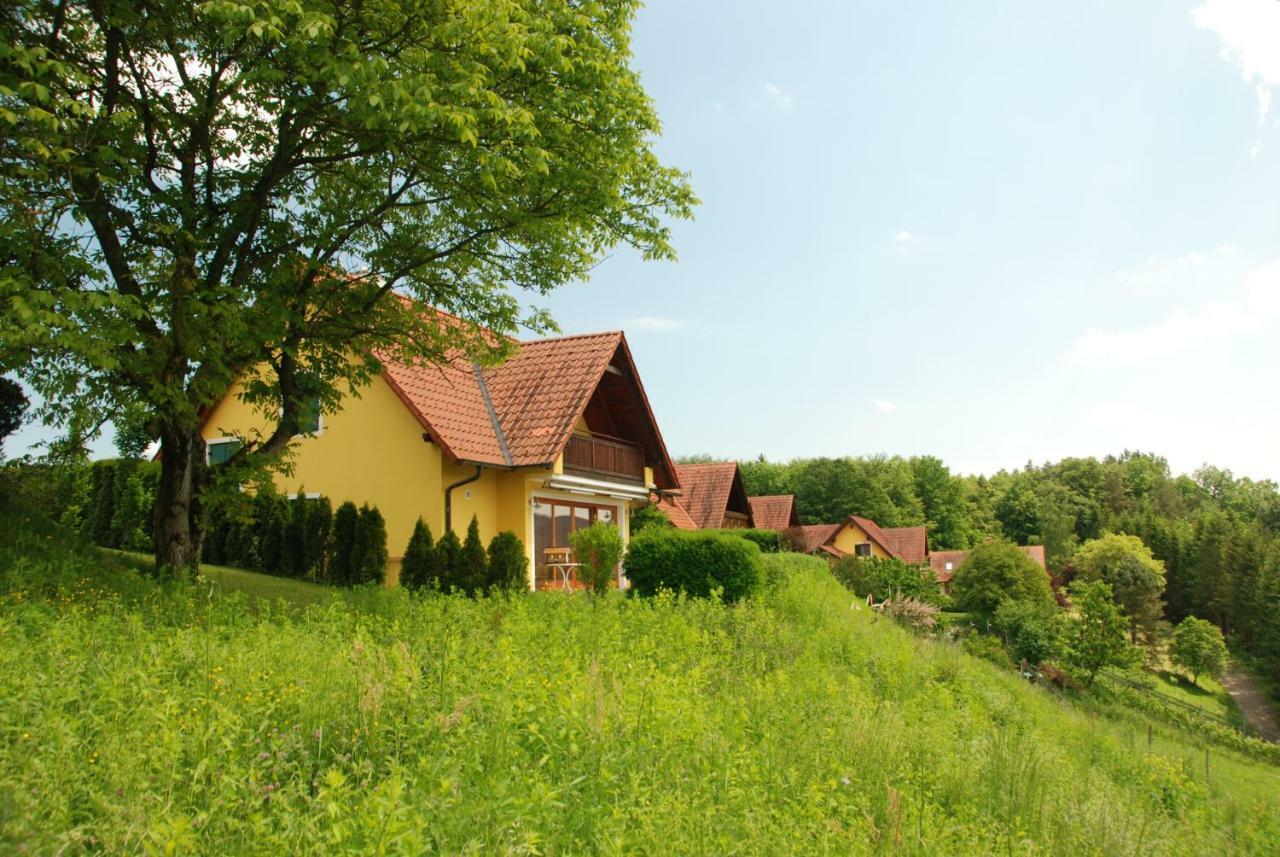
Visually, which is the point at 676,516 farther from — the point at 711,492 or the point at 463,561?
the point at 463,561

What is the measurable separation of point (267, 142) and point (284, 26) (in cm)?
363

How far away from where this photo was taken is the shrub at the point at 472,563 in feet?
61.3

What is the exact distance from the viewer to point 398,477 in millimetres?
20438

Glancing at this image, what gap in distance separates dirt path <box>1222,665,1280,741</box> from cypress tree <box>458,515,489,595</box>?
124 feet

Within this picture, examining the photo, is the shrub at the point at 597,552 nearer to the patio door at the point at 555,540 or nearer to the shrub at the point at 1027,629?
the patio door at the point at 555,540

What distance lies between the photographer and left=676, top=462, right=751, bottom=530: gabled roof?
38719mm

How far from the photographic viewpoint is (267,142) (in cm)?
1226

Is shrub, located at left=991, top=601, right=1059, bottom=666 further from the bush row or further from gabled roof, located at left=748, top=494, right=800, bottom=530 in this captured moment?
the bush row

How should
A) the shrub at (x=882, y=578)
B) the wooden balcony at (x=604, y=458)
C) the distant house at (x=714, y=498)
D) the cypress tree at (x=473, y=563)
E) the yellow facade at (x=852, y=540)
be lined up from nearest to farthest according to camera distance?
the cypress tree at (x=473, y=563) < the wooden balcony at (x=604, y=458) < the shrub at (x=882, y=578) < the distant house at (x=714, y=498) < the yellow facade at (x=852, y=540)

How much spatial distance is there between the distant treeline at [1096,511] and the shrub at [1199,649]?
3.61 meters

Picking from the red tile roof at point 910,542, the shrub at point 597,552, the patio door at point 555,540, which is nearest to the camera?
the shrub at point 597,552

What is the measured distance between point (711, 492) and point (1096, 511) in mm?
79922

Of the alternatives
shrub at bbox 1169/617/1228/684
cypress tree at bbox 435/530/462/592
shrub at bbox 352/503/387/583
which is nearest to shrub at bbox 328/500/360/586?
shrub at bbox 352/503/387/583

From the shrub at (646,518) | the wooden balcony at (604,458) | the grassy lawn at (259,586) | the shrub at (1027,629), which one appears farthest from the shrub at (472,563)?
the shrub at (1027,629)
